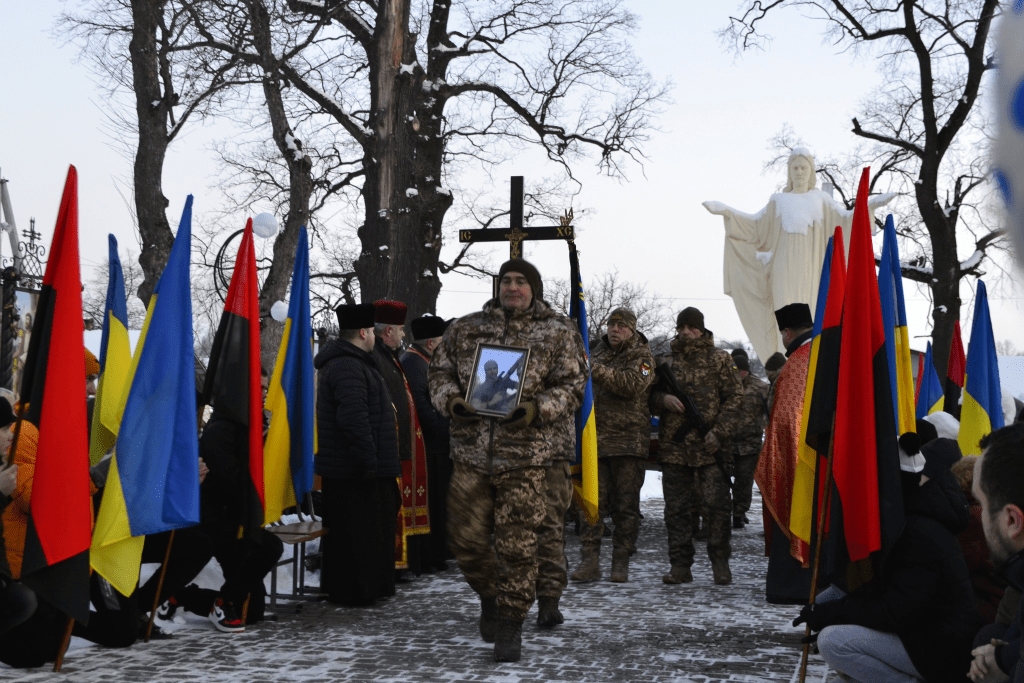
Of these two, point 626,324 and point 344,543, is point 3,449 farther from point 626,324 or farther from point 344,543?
point 626,324

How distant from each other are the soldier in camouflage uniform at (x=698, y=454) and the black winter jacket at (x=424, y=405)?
193 centimetres

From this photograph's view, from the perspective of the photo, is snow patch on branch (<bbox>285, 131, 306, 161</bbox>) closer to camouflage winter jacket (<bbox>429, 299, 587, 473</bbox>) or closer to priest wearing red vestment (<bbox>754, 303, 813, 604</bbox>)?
camouflage winter jacket (<bbox>429, 299, 587, 473</bbox>)

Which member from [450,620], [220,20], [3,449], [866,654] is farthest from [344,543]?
[220,20]

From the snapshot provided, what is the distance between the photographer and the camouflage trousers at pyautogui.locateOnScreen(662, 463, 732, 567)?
793 cm

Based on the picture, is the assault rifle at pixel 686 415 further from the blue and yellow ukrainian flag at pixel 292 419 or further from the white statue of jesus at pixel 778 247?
the white statue of jesus at pixel 778 247

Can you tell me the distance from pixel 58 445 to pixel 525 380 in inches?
93.9

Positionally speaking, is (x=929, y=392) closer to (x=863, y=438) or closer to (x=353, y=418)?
(x=353, y=418)

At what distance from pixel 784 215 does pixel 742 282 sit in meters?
1.18

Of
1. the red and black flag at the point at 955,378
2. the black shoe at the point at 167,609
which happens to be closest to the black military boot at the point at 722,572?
the red and black flag at the point at 955,378

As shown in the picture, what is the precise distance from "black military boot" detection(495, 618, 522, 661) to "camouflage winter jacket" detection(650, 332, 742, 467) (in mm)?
2941

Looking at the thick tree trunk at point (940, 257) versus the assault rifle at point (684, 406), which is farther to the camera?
the thick tree trunk at point (940, 257)

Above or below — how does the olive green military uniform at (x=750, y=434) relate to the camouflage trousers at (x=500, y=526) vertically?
above

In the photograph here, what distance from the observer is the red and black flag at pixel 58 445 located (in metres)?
4.67

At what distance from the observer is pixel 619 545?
8102mm
